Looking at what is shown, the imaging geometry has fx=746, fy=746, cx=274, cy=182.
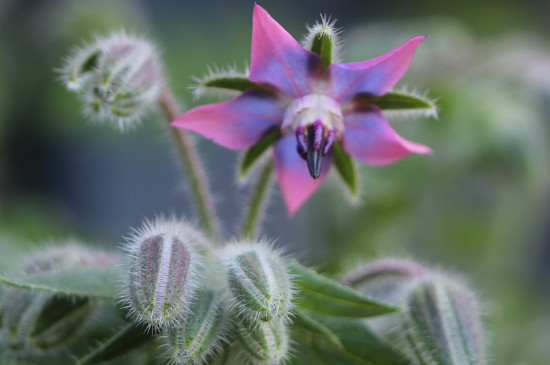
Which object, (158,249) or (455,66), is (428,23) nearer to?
(455,66)

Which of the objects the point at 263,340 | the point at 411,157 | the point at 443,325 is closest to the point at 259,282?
the point at 263,340

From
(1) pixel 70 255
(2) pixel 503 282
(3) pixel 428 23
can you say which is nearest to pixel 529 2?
(3) pixel 428 23

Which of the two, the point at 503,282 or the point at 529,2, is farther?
the point at 529,2

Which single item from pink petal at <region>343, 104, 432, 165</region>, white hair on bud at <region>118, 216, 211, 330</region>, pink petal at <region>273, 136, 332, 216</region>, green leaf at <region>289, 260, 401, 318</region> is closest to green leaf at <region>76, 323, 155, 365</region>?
white hair on bud at <region>118, 216, 211, 330</region>

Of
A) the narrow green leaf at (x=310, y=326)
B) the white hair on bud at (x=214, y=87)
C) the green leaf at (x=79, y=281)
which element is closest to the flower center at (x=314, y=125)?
the white hair on bud at (x=214, y=87)

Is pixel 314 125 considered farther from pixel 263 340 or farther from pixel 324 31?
pixel 263 340

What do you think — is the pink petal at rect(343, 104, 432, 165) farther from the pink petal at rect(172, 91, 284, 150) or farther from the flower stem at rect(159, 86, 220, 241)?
the flower stem at rect(159, 86, 220, 241)

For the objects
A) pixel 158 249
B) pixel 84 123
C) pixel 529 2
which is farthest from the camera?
pixel 529 2
